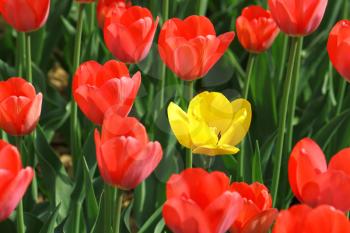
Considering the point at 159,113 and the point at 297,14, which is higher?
the point at 297,14

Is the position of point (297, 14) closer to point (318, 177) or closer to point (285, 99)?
point (285, 99)

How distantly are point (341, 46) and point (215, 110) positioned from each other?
28 centimetres

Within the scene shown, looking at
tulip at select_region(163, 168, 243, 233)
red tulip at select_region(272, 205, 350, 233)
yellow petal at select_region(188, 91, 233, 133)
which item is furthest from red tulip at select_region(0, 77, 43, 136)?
red tulip at select_region(272, 205, 350, 233)

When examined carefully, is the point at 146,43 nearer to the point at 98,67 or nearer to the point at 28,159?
the point at 98,67

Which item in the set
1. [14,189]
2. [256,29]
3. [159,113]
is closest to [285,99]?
[256,29]

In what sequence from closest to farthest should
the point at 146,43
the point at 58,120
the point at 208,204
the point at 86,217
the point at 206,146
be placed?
the point at 208,204
the point at 206,146
the point at 146,43
the point at 86,217
the point at 58,120

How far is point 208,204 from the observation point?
118 cm

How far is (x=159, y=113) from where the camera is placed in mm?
1958

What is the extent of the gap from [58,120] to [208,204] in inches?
45.7

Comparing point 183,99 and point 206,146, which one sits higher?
point 206,146

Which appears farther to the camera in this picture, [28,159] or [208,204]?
[28,159]

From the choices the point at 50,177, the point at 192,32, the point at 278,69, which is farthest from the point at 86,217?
the point at 278,69

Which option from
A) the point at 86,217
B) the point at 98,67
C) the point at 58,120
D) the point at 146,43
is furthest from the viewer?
the point at 58,120

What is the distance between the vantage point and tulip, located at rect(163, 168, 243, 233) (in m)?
1.15
